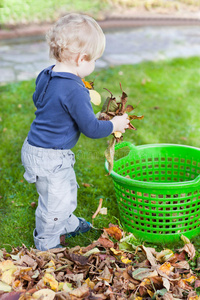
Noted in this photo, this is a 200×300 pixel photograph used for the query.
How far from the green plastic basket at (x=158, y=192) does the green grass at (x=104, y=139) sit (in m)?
0.14

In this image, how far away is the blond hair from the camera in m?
1.59

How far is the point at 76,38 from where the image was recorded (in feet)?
5.20

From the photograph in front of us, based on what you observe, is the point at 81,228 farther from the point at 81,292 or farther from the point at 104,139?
the point at 104,139

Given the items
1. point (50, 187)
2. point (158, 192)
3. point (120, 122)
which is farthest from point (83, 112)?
point (158, 192)

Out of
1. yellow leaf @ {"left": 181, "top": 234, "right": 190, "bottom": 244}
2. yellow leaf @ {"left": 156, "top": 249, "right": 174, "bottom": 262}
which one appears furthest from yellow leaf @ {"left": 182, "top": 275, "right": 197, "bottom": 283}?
yellow leaf @ {"left": 181, "top": 234, "right": 190, "bottom": 244}

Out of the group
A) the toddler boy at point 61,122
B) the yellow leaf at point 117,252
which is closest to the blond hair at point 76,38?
the toddler boy at point 61,122

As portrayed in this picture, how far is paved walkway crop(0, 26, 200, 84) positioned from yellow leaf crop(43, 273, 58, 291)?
284cm

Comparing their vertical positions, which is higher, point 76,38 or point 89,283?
point 76,38

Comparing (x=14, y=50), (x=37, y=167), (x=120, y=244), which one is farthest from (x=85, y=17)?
(x=14, y=50)

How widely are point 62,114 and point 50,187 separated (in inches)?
14.4

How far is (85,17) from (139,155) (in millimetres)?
987

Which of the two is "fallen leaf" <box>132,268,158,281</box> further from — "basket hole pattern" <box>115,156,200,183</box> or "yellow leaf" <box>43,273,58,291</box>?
"basket hole pattern" <box>115,156,200,183</box>

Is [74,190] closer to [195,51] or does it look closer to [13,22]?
[195,51]

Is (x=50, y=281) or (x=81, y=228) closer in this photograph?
(x=50, y=281)
